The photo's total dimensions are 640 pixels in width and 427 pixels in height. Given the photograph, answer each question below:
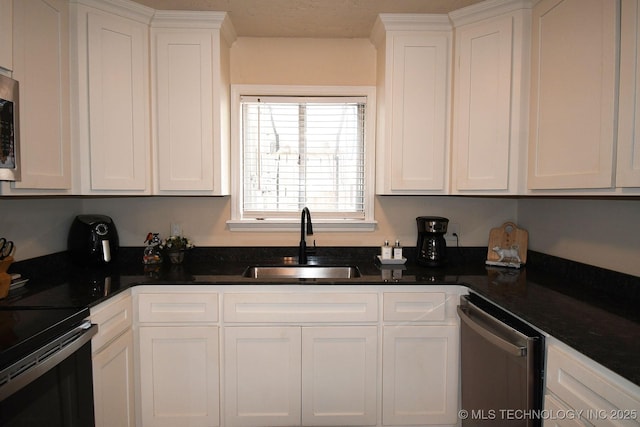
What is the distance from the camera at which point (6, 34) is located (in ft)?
4.24

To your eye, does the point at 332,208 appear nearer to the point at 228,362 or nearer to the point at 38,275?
the point at 228,362

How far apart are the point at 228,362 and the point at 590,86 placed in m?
2.15

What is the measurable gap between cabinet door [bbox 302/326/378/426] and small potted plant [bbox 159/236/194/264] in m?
1.00

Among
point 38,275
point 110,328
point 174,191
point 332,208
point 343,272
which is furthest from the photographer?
point 332,208

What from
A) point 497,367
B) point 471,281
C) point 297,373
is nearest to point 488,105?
point 471,281

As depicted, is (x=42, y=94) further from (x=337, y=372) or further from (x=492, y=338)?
(x=492, y=338)

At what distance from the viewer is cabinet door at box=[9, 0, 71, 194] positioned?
140cm

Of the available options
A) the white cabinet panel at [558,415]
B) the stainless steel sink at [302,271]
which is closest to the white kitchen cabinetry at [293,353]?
the stainless steel sink at [302,271]

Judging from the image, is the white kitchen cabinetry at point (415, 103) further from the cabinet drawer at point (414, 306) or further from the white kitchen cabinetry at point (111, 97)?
the white kitchen cabinetry at point (111, 97)

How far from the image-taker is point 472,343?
1.59 meters

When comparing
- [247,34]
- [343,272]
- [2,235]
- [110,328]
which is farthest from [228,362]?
[247,34]

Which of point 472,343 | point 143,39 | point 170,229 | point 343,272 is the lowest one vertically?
point 472,343

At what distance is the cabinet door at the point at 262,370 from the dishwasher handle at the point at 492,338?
2.83 ft

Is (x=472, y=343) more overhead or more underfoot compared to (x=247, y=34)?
more underfoot
